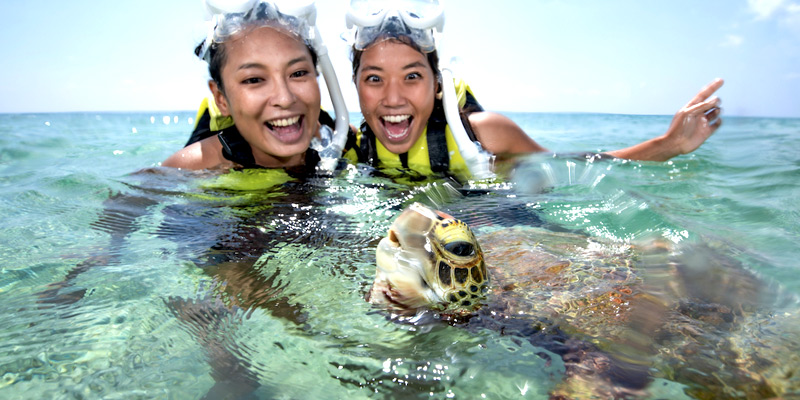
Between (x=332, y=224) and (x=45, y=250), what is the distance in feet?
4.81

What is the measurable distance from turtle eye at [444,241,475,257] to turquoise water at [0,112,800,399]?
234mm

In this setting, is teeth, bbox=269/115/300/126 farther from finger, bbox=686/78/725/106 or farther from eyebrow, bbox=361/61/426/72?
finger, bbox=686/78/725/106

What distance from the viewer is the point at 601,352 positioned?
145cm

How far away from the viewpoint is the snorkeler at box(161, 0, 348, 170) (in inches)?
127

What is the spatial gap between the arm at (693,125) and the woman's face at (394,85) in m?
1.86

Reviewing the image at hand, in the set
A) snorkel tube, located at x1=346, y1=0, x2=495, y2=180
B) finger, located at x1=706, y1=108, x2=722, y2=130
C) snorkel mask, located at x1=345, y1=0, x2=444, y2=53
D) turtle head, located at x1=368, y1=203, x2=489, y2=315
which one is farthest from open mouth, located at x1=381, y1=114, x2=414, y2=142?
finger, located at x1=706, y1=108, x2=722, y2=130

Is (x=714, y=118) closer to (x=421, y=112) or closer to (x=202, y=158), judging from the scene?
(x=421, y=112)

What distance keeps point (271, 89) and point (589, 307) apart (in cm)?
243

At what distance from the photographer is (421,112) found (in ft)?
12.0

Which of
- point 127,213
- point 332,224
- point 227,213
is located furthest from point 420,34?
point 127,213

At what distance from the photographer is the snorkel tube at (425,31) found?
11.5 feet

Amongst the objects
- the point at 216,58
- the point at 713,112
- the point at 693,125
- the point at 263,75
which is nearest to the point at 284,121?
the point at 263,75

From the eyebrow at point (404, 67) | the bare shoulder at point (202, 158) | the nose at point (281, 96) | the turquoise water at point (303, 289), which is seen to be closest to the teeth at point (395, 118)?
the eyebrow at point (404, 67)

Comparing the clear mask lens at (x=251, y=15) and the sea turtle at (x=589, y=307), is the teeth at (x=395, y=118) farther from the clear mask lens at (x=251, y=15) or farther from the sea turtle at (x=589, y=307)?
the sea turtle at (x=589, y=307)
